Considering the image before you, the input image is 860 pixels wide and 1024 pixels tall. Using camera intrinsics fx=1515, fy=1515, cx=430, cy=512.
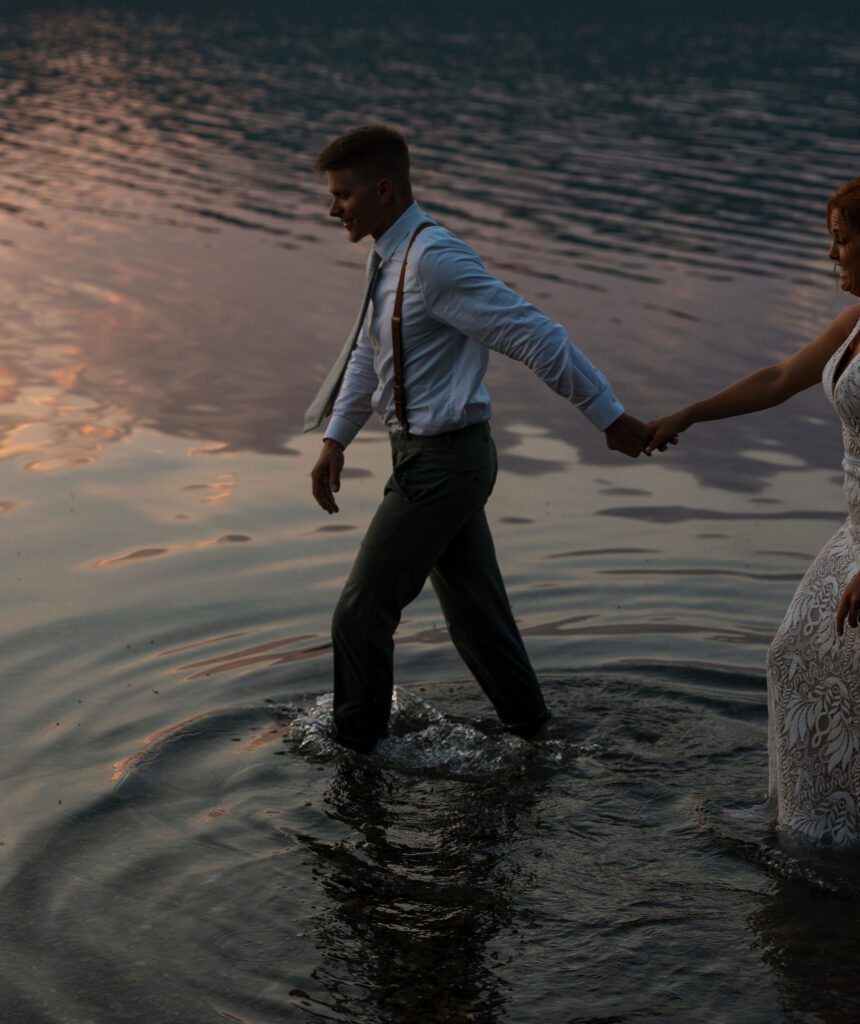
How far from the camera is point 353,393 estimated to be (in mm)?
5645

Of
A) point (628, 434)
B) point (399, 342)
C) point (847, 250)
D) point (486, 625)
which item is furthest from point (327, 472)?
point (847, 250)

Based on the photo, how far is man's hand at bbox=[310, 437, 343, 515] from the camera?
18.3 feet

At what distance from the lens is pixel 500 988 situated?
4121mm

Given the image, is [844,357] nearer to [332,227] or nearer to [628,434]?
[628,434]

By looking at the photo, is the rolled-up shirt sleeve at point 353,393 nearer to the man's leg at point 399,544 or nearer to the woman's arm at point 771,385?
the man's leg at point 399,544

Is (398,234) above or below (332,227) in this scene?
above

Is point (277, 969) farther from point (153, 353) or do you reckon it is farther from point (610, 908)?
point (153, 353)

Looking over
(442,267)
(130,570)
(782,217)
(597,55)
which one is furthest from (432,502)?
(597,55)

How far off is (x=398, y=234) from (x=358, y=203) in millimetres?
174

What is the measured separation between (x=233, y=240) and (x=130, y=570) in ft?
34.0

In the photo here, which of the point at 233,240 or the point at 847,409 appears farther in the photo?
the point at 233,240

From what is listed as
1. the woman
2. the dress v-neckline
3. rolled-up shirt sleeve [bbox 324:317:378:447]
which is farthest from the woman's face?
rolled-up shirt sleeve [bbox 324:317:378:447]

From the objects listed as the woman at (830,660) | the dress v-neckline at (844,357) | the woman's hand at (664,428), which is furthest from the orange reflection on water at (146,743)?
the dress v-neckline at (844,357)

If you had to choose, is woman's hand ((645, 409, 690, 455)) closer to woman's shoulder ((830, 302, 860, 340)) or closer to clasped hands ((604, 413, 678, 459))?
clasped hands ((604, 413, 678, 459))
